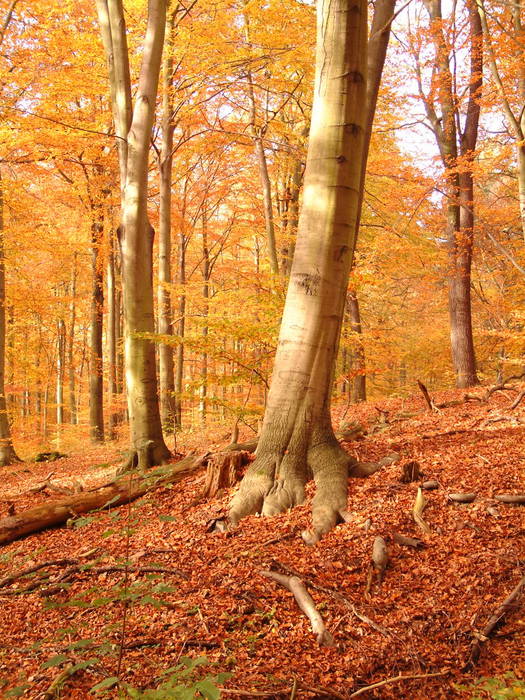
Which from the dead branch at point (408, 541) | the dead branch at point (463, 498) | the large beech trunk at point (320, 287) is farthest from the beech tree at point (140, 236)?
the dead branch at point (463, 498)

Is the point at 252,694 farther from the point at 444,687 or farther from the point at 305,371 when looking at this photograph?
the point at 305,371

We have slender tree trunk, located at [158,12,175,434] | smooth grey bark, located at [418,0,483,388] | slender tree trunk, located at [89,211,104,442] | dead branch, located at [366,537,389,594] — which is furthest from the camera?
slender tree trunk, located at [89,211,104,442]

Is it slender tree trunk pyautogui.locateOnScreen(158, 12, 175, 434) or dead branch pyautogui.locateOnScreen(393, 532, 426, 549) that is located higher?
slender tree trunk pyautogui.locateOnScreen(158, 12, 175, 434)

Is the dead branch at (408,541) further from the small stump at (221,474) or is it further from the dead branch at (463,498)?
the small stump at (221,474)

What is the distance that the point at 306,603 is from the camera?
10.0ft

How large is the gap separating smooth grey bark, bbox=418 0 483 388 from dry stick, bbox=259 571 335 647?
9.84 metres

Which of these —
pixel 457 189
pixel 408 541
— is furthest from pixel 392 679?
pixel 457 189

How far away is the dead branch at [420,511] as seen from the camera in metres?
3.87

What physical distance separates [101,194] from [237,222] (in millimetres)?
5848

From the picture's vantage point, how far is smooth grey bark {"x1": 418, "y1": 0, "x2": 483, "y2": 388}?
11.4 m

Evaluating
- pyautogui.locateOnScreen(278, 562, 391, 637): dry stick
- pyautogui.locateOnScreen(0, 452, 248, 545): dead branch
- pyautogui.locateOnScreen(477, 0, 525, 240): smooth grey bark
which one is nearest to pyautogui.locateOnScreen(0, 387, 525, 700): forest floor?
pyautogui.locateOnScreen(278, 562, 391, 637): dry stick

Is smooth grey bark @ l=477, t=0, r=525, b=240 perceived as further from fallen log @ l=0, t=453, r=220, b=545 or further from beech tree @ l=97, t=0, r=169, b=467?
fallen log @ l=0, t=453, r=220, b=545

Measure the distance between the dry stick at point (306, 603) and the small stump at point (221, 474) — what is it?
1788 mm

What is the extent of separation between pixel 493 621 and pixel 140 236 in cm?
585
